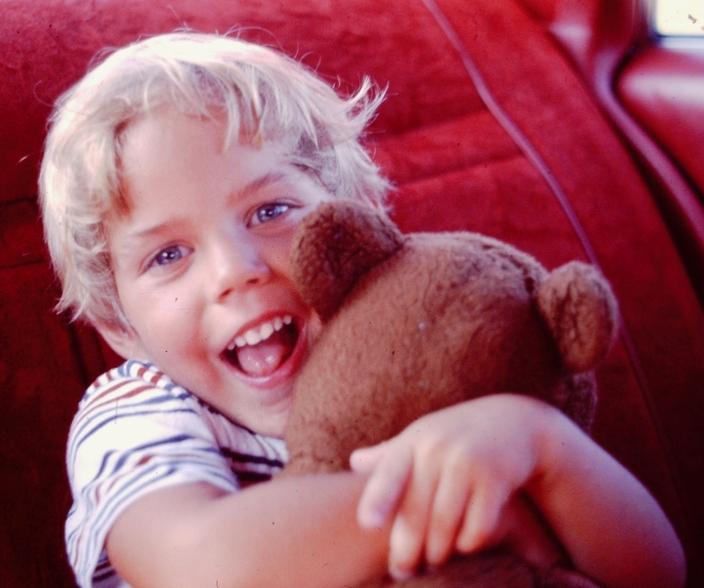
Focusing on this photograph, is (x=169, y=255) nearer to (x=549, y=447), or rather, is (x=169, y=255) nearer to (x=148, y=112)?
(x=148, y=112)

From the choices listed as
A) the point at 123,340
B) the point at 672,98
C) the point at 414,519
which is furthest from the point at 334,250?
the point at 672,98

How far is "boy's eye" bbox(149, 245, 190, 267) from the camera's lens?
78cm

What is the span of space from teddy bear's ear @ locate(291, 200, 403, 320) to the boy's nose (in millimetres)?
104

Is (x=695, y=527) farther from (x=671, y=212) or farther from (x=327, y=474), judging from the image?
(x=327, y=474)

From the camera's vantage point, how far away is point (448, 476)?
21.3 inches

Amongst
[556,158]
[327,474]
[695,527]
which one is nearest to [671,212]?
[556,158]

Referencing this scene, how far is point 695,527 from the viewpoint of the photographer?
103 centimetres

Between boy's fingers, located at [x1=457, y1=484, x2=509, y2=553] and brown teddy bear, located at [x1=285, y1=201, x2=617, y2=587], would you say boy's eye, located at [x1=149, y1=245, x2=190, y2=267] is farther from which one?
boy's fingers, located at [x1=457, y1=484, x2=509, y2=553]

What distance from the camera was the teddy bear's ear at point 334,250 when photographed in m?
0.62

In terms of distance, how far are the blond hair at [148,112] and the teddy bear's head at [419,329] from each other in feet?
0.67

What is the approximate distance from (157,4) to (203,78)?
10.7 inches

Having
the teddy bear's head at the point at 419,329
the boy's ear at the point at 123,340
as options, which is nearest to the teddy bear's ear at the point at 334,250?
the teddy bear's head at the point at 419,329

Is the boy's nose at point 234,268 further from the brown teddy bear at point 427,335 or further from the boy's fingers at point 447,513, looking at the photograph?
the boy's fingers at point 447,513

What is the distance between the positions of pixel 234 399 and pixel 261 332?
7cm
